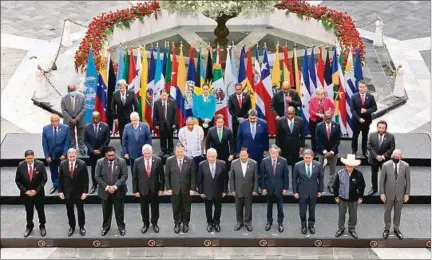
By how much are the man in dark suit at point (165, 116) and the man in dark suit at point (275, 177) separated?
2.30 meters

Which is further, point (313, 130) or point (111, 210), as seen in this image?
point (313, 130)

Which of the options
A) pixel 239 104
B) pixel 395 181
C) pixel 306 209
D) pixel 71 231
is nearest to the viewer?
pixel 395 181

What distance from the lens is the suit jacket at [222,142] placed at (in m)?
14.6

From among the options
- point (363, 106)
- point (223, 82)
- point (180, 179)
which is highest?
point (223, 82)

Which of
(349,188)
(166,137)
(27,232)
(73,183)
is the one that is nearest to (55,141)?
(73,183)

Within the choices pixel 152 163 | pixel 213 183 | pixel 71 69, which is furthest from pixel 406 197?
pixel 71 69

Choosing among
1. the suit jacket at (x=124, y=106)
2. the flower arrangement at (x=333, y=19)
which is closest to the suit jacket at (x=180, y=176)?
the suit jacket at (x=124, y=106)

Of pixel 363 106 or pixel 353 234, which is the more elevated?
pixel 363 106

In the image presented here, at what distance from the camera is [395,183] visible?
13.7 metres

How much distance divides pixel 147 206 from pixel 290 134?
2.79 m

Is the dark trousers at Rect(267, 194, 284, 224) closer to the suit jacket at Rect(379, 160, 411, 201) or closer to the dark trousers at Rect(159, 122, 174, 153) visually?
the suit jacket at Rect(379, 160, 411, 201)

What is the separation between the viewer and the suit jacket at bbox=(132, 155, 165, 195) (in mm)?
13828

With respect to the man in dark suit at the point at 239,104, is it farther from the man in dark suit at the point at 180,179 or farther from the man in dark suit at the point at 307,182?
the man in dark suit at the point at 307,182

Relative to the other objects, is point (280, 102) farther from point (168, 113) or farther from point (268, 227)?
point (268, 227)
